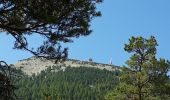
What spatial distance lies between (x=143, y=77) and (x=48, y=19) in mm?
25505

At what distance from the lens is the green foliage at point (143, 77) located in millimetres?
37625

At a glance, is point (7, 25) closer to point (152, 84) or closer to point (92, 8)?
point (92, 8)

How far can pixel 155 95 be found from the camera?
37781 mm

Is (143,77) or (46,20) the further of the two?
(143,77)

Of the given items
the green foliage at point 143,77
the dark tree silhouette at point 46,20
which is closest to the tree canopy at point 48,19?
the dark tree silhouette at point 46,20

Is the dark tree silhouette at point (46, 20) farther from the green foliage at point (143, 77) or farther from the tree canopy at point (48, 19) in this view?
the green foliage at point (143, 77)

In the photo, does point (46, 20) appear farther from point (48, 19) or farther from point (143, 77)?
point (143, 77)

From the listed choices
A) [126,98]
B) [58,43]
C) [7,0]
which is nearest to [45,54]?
[58,43]

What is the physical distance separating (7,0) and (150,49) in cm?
2698

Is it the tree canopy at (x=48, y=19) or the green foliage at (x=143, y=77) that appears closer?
the tree canopy at (x=48, y=19)

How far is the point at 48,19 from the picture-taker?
13.6 metres

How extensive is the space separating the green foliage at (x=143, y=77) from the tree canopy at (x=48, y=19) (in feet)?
73.6

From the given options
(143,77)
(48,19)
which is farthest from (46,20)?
(143,77)

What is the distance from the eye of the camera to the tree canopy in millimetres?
14062
